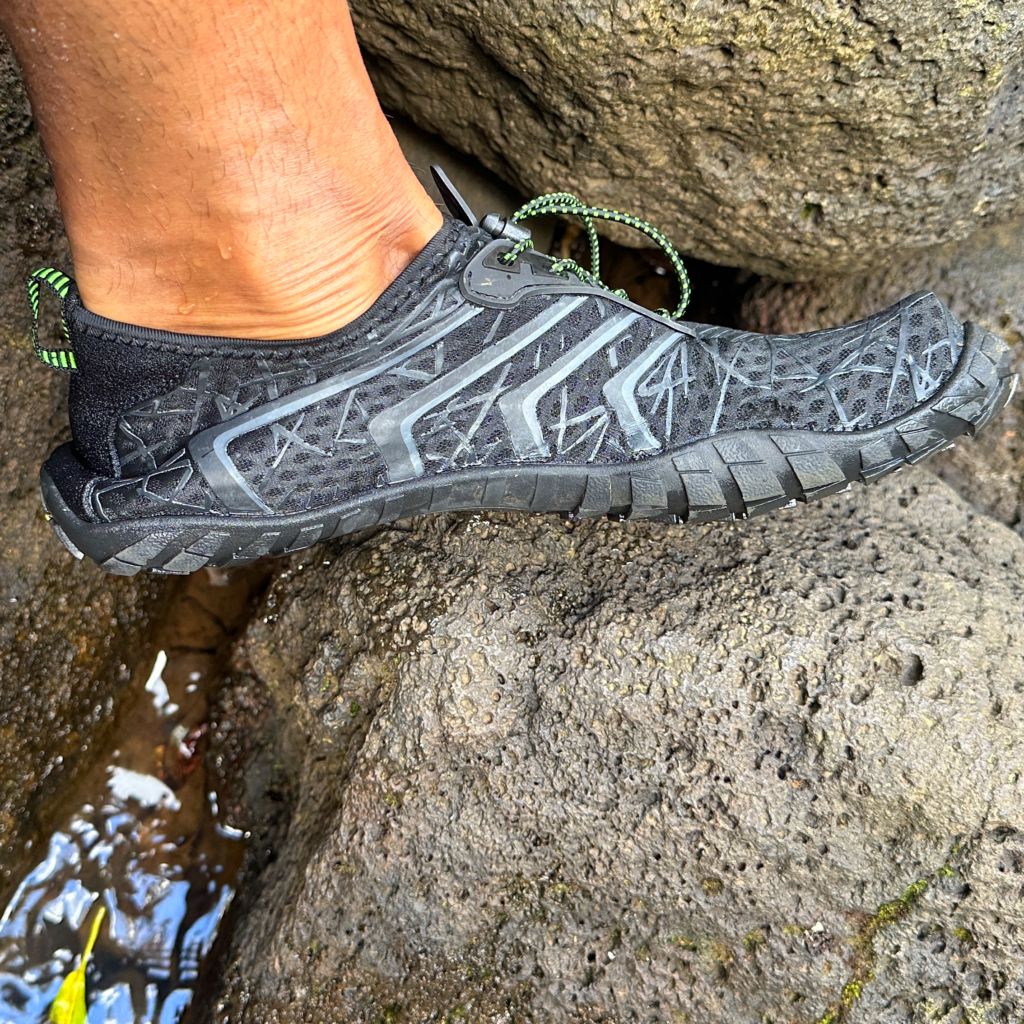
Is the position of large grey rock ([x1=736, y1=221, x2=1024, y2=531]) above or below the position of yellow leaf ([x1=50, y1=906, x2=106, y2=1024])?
above

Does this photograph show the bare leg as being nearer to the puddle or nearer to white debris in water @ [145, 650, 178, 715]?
the puddle

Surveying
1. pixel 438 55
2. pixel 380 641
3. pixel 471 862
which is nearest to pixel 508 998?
pixel 471 862

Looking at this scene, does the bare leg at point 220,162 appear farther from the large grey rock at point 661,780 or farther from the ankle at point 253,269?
the large grey rock at point 661,780

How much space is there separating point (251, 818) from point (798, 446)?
4.38ft

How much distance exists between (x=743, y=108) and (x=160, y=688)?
1.70m

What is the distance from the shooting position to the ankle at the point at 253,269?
3.66 feet

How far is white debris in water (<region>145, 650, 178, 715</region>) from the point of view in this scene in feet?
6.03

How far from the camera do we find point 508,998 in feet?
4.52

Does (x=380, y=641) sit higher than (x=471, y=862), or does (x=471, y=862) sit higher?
(x=380, y=641)

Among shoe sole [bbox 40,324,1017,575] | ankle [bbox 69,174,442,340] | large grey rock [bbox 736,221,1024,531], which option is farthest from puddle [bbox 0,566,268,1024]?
large grey rock [bbox 736,221,1024,531]

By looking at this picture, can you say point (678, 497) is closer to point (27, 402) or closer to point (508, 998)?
point (508, 998)

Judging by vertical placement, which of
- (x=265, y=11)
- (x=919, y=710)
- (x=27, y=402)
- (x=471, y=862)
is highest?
(x=265, y=11)

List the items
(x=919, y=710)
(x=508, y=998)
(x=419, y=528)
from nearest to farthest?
(x=919, y=710)
(x=508, y=998)
(x=419, y=528)

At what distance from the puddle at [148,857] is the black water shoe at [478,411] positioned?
65 cm
